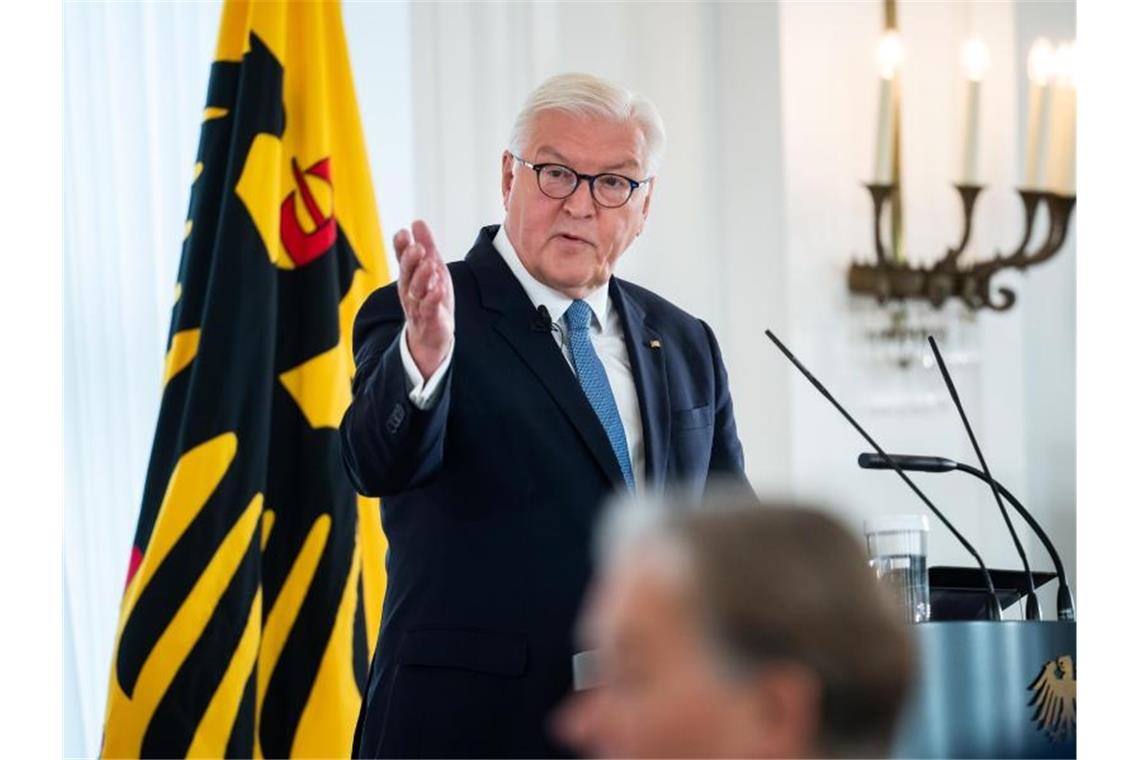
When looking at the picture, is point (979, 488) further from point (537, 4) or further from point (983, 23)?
point (537, 4)

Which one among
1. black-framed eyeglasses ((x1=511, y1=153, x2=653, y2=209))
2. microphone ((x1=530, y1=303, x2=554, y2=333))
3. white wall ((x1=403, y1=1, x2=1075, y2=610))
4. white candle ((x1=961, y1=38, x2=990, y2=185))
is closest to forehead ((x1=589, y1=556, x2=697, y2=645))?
microphone ((x1=530, y1=303, x2=554, y2=333))

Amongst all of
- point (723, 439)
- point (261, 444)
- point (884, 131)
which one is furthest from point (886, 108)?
point (723, 439)

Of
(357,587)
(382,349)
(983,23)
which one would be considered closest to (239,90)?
(357,587)

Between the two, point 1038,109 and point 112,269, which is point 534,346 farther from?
point 1038,109

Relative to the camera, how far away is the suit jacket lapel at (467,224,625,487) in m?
2.49

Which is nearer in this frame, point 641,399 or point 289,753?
point 641,399

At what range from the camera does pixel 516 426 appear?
2490mm

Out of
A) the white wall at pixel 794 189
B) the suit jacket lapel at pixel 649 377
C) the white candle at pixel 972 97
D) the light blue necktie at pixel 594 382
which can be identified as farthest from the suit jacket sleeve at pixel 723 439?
the white candle at pixel 972 97

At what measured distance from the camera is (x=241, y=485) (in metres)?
3.73

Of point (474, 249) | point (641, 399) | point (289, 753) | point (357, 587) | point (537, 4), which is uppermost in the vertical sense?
point (537, 4)

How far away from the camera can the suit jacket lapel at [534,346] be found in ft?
8.18

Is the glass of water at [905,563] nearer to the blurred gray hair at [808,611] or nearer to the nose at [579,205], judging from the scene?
the nose at [579,205]

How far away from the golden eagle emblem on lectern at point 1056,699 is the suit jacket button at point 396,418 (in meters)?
1.01

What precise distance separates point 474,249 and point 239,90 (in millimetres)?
1361
